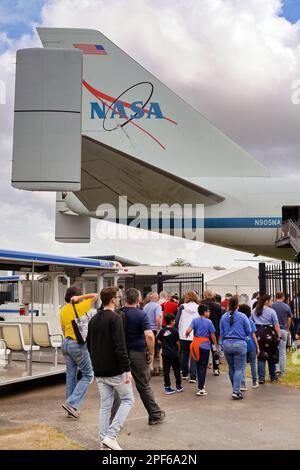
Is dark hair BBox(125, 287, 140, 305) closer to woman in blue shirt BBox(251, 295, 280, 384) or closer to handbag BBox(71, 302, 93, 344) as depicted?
handbag BBox(71, 302, 93, 344)

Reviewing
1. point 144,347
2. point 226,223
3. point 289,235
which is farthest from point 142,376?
point 289,235

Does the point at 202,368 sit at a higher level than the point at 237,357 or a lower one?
lower

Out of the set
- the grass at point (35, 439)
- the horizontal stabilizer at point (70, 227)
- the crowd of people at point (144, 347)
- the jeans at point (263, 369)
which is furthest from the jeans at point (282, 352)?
the horizontal stabilizer at point (70, 227)

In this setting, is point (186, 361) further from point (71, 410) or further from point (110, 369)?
point (110, 369)

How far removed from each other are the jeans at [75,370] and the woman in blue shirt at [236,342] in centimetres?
227

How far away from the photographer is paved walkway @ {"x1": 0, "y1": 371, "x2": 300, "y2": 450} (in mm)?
5742

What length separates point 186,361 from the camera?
10305 mm

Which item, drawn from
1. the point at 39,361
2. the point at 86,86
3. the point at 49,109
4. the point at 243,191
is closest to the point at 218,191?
the point at 243,191

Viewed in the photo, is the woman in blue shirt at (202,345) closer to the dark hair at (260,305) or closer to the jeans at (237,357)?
the jeans at (237,357)

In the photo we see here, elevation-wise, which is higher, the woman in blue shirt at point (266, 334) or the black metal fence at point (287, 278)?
the black metal fence at point (287, 278)

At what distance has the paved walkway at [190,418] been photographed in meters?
5.74

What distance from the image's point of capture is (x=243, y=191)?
536 inches

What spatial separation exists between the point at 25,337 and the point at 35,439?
4275 mm

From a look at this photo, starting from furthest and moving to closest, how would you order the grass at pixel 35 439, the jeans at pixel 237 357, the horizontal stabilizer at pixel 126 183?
the horizontal stabilizer at pixel 126 183 < the jeans at pixel 237 357 < the grass at pixel 35 439
